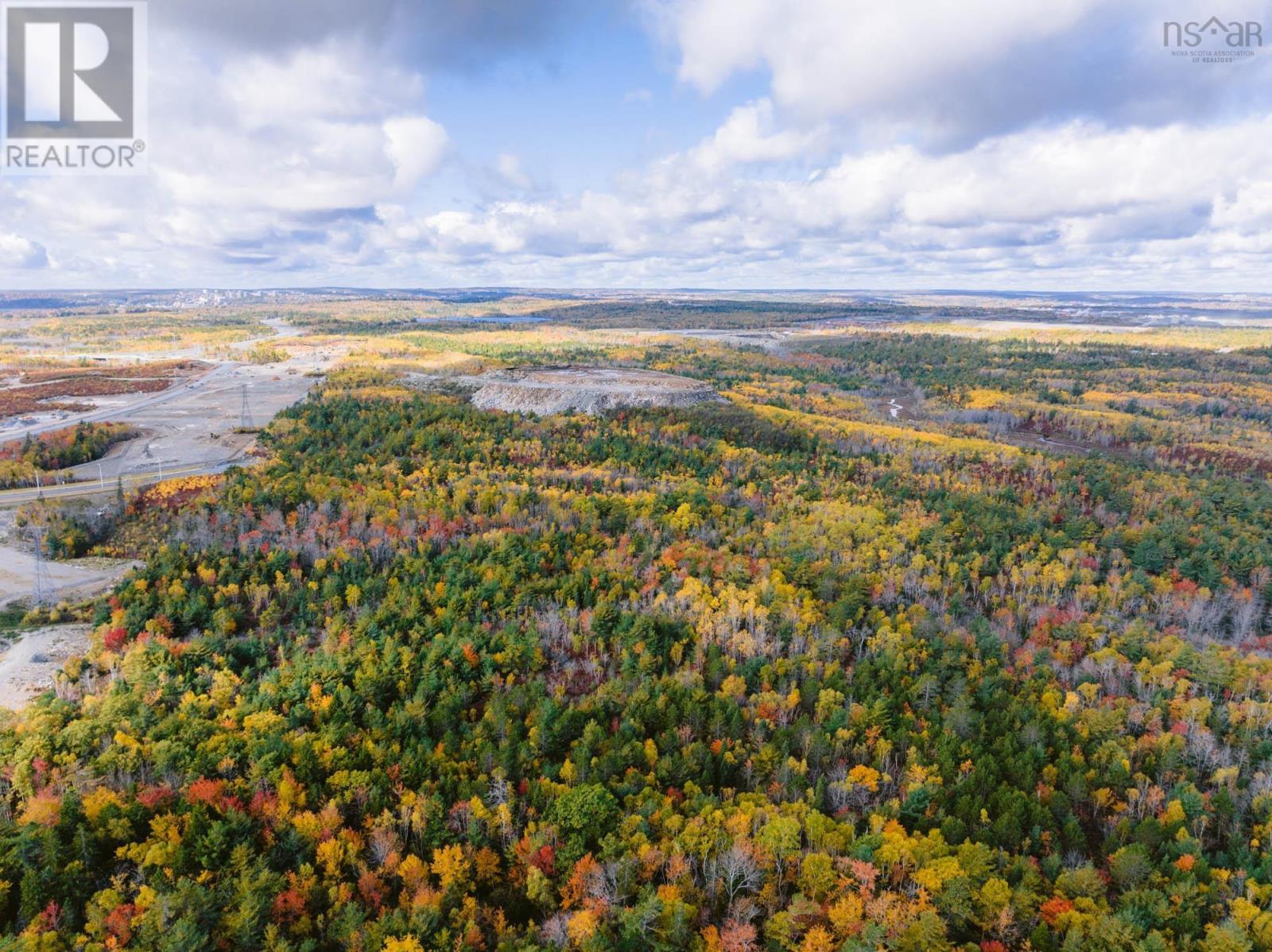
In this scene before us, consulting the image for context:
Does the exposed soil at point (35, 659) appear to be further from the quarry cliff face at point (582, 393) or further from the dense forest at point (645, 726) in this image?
the quarry cliff face at point (582, 393)

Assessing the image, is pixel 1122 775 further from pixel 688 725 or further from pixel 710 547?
pixel 710 547

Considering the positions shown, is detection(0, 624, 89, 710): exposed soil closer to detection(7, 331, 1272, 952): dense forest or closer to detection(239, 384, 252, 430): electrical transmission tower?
detection(7, 331, 1272, 952): dense forest

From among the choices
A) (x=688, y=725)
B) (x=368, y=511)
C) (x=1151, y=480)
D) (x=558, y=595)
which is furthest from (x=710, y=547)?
(x=1151, y=480)

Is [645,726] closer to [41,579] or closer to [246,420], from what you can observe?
[41,579]

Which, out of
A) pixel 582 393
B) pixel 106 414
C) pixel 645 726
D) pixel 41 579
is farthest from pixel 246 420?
pixel 645 726

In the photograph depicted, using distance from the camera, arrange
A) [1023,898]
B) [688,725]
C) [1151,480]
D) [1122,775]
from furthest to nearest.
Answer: [1151,480] < [688,725] < [1122,775] < [1023,898]

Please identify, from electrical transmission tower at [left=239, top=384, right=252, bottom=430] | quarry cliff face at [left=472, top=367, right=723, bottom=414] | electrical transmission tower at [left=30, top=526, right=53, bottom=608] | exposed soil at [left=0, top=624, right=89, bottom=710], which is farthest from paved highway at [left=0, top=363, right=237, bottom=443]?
exposed soil at [left=0, top=624, right=89, bottom=710]
